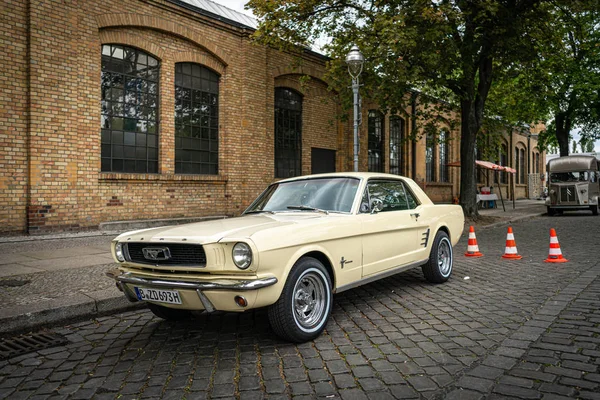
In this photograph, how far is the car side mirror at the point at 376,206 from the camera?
15.9ft

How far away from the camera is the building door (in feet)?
58.4

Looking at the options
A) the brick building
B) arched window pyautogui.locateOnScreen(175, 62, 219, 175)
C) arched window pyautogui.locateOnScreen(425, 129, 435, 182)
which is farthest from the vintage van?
arched window pyautogui.locateOnScreen(175, 62, 219, 175)

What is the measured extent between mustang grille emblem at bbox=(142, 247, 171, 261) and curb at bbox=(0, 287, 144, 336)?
4.75 feet

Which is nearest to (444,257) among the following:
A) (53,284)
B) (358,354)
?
(358,354)

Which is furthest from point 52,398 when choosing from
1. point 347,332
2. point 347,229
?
point 347,229

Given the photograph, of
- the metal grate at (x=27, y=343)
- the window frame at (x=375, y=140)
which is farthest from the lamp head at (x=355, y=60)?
the window frame at (x=375, y=140)

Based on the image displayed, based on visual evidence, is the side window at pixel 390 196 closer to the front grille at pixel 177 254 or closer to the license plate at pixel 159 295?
the front grille at pixel 177 254

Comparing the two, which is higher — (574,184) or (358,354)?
(574,184)

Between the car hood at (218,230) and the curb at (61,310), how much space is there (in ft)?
3.87

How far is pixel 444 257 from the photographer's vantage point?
248 inches

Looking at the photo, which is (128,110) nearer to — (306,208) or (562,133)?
(306,208)

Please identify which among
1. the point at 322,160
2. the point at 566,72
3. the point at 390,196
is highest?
the point at 566,72

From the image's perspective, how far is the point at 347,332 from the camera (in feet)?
13.4

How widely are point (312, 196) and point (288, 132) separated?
12005 mm
